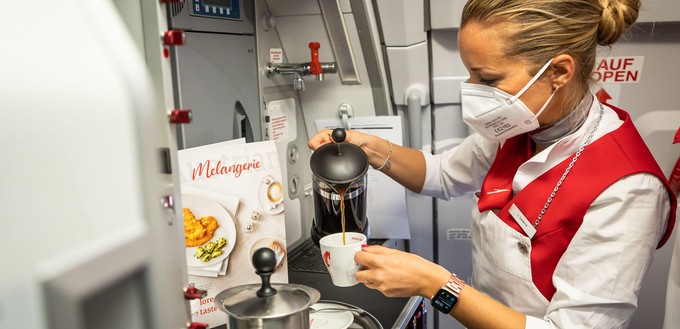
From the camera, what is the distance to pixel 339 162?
1.36 m

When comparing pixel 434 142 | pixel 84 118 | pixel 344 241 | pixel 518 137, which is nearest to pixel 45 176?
pixel 84 118

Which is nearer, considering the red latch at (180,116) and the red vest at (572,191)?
the red latch at (180,116)

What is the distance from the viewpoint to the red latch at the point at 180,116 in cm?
75

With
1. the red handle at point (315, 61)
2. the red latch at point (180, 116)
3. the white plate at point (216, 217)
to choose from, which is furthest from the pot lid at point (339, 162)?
the red latch at point (180, 116)

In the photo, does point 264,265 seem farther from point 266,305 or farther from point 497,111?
point 497,111

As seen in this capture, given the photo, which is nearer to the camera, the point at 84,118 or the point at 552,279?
the point at 84,118

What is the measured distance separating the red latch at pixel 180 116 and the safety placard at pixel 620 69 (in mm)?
1563

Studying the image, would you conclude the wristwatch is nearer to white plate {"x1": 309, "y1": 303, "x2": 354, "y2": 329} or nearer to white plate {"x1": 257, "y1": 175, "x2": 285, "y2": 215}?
white plate {"x1": 309, "y1": 303, "x2": 354, "y2": 329}

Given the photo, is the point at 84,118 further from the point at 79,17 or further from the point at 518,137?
the point at 518,137

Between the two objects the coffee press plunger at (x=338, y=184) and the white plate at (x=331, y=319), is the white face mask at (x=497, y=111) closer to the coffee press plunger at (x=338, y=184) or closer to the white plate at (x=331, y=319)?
the coffee press plunger at (x=338, y=184)

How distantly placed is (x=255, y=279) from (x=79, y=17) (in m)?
0.98

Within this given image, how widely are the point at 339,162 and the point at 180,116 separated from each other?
0.64m

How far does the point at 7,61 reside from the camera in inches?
17.2

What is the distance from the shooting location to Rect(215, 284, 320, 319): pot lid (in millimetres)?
895
